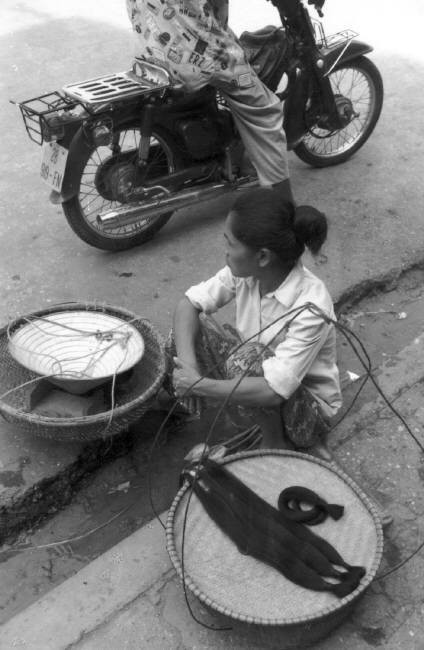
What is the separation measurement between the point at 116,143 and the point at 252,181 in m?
0.86

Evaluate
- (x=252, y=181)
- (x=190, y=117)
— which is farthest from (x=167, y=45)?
(x=252, y=181)

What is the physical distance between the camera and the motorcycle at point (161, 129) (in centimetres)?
336

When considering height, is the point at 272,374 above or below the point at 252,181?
above

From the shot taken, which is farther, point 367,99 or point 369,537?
point 367,99

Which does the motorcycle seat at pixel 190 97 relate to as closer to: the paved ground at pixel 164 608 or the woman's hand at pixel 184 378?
the woman's hand at pixel 184 378

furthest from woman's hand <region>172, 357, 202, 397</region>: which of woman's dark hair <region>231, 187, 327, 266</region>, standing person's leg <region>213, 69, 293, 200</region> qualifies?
standing person's leg <region>213, 69, 293, 200</region>

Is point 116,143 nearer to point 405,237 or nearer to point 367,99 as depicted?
point 405,237

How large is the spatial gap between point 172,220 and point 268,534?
2.22 meters

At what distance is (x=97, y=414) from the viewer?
2555mm

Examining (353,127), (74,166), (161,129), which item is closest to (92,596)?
(74,166)

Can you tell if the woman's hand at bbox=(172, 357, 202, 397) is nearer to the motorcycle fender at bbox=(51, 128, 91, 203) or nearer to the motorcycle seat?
the motorcycle fender at bbox=(51, 128, 91, 203)

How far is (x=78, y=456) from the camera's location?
2738mm

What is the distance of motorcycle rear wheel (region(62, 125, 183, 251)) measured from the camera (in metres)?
3.55

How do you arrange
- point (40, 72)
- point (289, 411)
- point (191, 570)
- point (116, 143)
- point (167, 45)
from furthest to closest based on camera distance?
point (40, 72) < point (116, 143) < point (167, 45) < point (289, 411) < point (191, 570)
